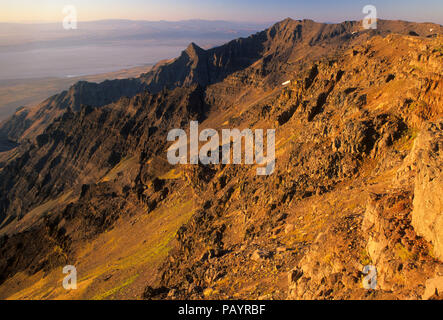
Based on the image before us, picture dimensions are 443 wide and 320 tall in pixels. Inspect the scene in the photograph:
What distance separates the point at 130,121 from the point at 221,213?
3281 inches

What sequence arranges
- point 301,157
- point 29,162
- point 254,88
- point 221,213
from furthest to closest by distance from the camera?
point 29,162
point 254,88
point 221,213
point 301,157

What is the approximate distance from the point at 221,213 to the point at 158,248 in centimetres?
1183

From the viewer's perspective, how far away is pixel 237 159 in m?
39.6

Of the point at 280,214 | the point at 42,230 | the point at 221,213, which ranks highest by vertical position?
the point at 280,214

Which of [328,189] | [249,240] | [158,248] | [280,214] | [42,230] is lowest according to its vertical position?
[42,230]

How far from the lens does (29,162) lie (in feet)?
374

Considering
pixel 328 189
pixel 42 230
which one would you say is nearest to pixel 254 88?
pixel 42 230

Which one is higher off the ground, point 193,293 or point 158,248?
point 193,293
